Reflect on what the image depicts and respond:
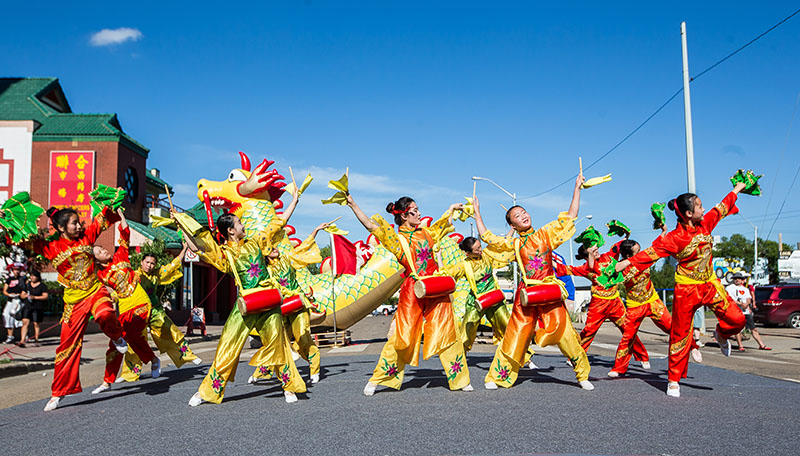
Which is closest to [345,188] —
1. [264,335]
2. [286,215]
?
[286,215]

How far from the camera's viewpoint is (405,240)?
671 centimetres

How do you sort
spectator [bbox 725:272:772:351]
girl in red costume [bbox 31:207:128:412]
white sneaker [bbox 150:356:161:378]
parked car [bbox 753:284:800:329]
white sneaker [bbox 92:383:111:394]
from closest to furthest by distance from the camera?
girl in red costume [bbox 31:207:128:412], white sneaker [bbox 92:383:111:394], white sneaker [bbox 150:356:161:378], spectator [bbox 725:272:772:351], parked car [bbox 753:284:800:329]

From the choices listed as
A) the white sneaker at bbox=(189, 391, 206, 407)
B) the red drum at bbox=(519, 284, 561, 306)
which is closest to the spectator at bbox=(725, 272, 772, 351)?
the red drum at bbox=(519, 284, 561, 306)

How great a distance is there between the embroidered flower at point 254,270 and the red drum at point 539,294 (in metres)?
2.66

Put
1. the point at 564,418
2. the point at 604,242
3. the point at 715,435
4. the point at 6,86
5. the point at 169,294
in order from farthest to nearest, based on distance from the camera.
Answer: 1. the point at 6,86
2. the point at 169,294
3. the point at 604,242
4. the point at 564,418
5. the point at 715,435

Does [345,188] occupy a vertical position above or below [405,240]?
above

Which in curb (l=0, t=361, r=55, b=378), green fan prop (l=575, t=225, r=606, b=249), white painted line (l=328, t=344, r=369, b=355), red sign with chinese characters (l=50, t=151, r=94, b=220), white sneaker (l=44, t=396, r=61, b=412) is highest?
red sign with chinese characters (l=50, t=151, r=94, b=220)

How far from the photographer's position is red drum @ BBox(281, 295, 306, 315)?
7.73m

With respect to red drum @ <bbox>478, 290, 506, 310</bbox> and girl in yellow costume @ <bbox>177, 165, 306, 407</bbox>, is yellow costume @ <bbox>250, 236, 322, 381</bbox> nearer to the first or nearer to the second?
girl in yellow costume @ <bbox>177, 165, 306, 407</bbox>

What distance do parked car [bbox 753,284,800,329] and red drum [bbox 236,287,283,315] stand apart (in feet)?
66.1

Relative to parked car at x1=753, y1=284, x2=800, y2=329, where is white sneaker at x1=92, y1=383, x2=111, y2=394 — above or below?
above

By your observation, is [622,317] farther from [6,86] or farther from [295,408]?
[6,86]

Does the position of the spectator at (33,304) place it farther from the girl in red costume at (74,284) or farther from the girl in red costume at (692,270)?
the girl in red costume at (692,270)

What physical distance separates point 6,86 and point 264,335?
24.6 metres
